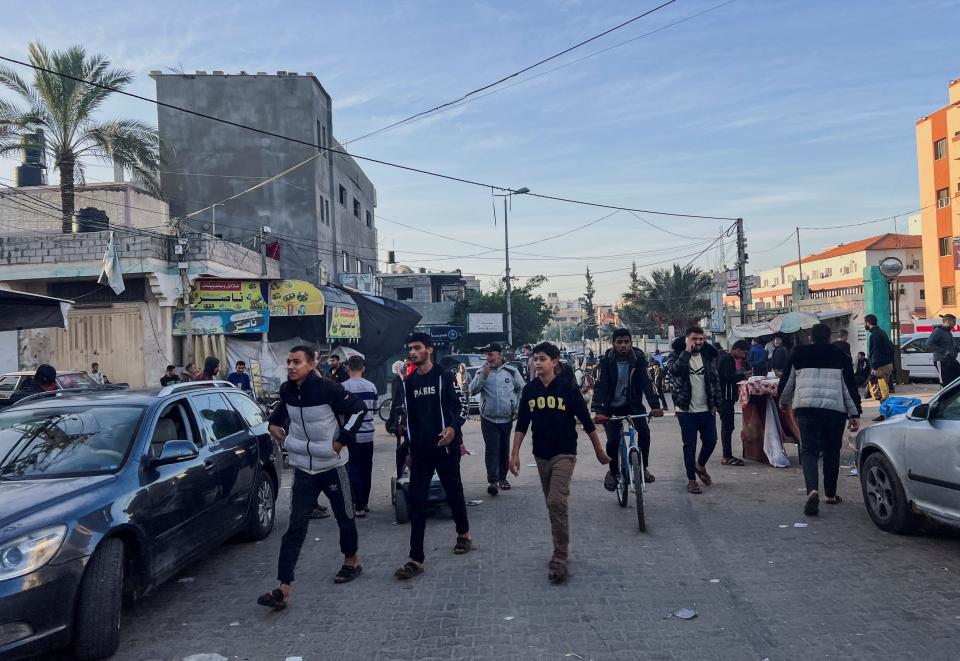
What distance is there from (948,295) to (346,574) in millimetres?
44099

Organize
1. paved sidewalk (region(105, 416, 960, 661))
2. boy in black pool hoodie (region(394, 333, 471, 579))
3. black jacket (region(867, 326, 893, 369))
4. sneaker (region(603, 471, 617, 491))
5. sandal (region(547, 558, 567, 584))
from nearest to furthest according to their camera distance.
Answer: paved sidewalk (region(105, 416, 960, 661))
sandal (region(547, 558, 567, 584))
boy in black pool hoodie (region(394, 333, 471, 579))
sneaker (region(603, 471, 617, 491))
black jacket (region(867, 326, 893, 369))

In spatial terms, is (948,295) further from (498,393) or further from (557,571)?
(557,571)

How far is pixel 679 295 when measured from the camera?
4988 centimetres

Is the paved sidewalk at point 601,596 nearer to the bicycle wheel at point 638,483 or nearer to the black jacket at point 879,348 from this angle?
the bicycle wheel at point 638,483

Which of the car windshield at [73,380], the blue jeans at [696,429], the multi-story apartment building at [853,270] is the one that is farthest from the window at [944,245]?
the car windshield at [73,380]

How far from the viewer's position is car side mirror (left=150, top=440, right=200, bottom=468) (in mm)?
5094

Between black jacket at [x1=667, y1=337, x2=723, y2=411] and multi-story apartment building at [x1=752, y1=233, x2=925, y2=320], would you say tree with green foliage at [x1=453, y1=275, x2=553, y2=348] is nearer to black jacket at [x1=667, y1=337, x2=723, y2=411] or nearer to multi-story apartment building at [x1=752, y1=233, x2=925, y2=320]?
multi-story apartment building at [x1=752, y1=233, x2=925, y2=320]

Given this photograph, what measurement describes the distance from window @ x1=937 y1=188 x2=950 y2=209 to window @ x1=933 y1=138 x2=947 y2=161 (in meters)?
1.76

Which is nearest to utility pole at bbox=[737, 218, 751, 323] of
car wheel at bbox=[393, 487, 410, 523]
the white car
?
the white car

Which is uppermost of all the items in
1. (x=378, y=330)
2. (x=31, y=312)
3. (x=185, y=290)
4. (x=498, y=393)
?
(x=185, y=290)

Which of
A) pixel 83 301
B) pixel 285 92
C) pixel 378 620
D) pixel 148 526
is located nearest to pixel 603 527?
pixel 378 620

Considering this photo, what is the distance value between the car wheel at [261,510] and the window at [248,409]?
530mm

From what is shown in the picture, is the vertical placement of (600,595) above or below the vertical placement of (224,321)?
below

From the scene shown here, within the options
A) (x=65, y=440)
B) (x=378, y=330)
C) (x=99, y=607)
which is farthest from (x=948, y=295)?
(x=99, y=607)
